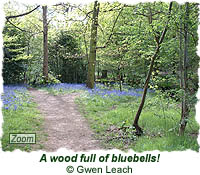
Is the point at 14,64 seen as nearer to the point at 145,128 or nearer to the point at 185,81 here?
the point at 145,128

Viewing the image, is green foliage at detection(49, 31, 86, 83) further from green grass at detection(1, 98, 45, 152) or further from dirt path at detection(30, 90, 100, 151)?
green grass at detection(1, 98, 45, 152)

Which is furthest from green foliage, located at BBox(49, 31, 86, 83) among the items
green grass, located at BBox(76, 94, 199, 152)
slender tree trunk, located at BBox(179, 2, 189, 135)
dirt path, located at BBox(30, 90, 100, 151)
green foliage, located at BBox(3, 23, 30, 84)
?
slender tree trunk, located at BBox(179, 2, 189, 135)

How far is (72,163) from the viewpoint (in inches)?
127

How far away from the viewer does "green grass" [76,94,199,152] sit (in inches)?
165

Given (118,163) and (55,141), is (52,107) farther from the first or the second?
(118,163)

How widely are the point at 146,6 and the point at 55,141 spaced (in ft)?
12.0

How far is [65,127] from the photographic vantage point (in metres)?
5.80

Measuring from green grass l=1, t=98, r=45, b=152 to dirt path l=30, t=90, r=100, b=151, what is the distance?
0.19 metres

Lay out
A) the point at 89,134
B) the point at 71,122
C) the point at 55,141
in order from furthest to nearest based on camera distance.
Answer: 1. the point at 71,122
2. the point at 89,134
3. the point at 55,141

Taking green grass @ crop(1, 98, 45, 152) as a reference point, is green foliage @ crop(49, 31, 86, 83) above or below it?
above

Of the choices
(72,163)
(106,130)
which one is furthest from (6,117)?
(72,163)

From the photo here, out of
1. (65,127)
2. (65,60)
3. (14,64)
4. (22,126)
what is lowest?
(65,127)

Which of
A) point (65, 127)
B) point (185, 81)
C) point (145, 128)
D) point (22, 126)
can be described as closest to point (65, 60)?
point (65, 127)

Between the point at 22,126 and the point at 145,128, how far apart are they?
3.14 meters
